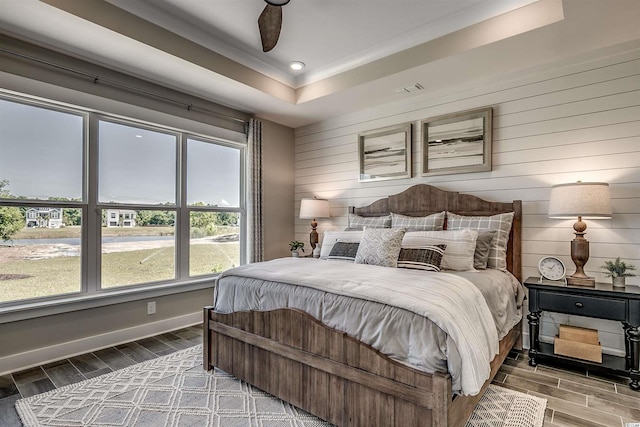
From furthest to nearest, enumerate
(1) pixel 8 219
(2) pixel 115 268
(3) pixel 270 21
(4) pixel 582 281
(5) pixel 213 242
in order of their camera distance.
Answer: (5) pixel 213 242 → (2) pixel 115 268 → (1) pixel 8 219 → (4) pixel 582 281 → (3) pixel 270 21

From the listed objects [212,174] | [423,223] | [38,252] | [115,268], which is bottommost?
[115,268]

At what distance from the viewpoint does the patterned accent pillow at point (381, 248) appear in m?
2.78

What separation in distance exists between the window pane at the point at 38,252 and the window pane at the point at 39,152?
0.55ft

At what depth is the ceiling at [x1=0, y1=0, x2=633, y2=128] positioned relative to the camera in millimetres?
2510

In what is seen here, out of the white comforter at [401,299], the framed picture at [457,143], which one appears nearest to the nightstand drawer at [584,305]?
the white comforter at [401,299]

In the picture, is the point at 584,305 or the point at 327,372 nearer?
the point at 327,372

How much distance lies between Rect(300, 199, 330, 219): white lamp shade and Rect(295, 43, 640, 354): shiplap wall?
1.17 metres

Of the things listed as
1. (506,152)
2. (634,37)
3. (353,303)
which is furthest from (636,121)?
(353,303)

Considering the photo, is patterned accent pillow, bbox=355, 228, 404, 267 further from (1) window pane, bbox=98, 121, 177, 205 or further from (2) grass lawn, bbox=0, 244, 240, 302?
(1) window pane, bbox=98, 121, 177, 205

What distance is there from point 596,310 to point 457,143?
190 centimetres

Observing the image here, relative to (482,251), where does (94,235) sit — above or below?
above

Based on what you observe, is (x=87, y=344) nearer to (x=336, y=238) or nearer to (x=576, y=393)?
(x=336, y=238)

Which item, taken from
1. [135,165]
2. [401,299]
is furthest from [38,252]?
[401,299]

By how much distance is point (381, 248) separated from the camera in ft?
9.25
